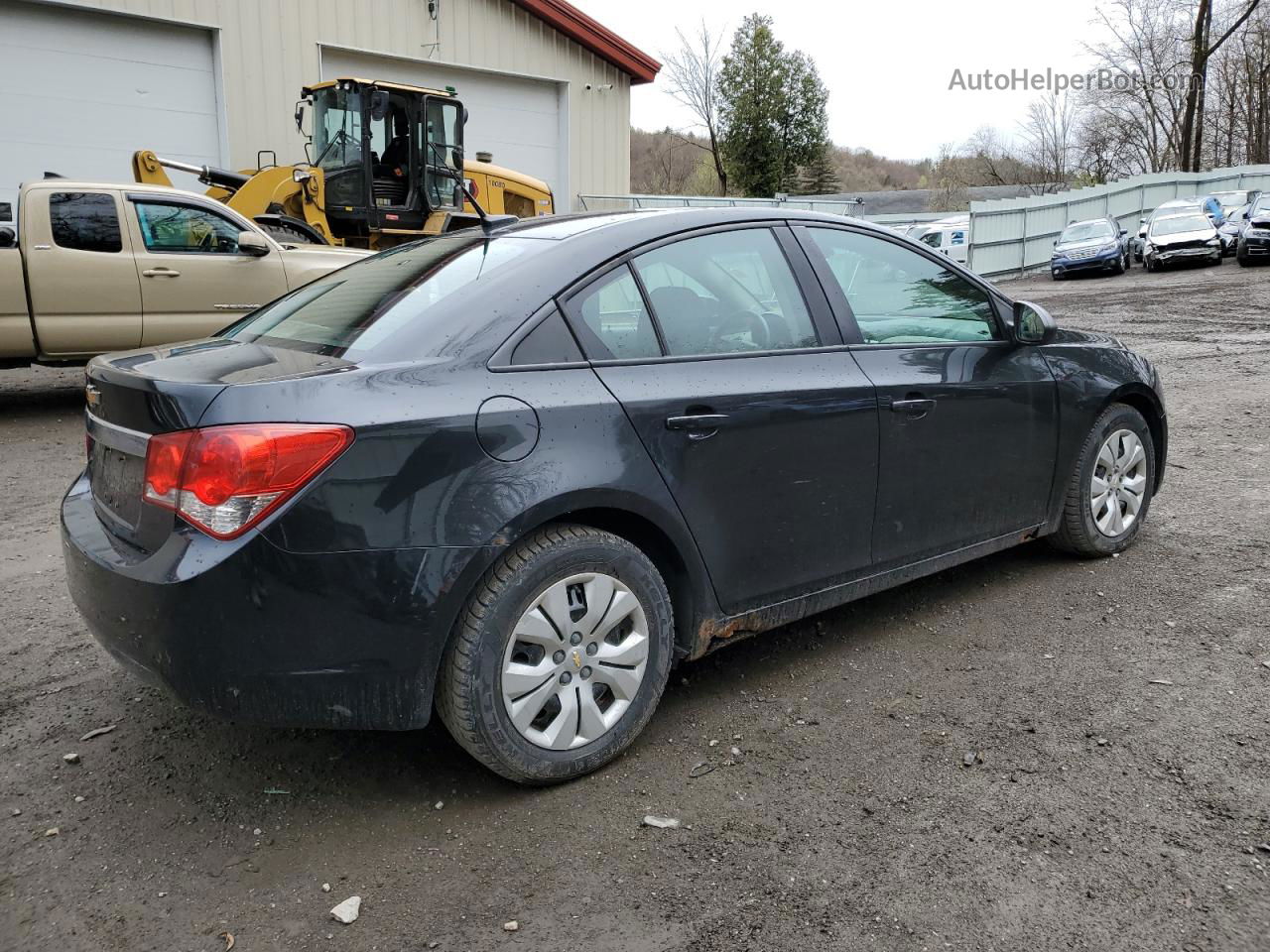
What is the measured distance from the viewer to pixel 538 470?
281cm

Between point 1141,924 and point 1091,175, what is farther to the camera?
point 1091,175

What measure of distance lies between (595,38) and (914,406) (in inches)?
751

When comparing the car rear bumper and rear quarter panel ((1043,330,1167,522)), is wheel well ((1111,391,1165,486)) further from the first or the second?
the car rear bumper

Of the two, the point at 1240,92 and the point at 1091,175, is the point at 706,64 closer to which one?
the point at 1091,175

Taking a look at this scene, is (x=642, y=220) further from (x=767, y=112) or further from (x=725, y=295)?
(x=767, y=112)

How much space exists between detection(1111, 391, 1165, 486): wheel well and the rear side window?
7.84 meters

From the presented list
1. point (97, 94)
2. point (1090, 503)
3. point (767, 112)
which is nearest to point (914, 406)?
point (1090, 503)

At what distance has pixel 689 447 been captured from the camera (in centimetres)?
315

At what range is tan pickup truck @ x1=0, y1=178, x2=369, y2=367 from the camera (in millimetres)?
8469

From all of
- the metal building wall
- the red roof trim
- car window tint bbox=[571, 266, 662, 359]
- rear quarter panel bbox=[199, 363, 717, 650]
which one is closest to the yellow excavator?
the metal building wall

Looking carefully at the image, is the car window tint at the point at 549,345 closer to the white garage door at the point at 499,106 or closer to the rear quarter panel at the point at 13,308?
the rear quarter panel at the point at 13,308

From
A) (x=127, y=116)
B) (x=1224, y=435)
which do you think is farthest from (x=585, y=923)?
(x=127, y=116)

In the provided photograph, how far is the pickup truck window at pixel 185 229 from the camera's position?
898cm

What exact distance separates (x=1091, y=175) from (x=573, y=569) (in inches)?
2283
